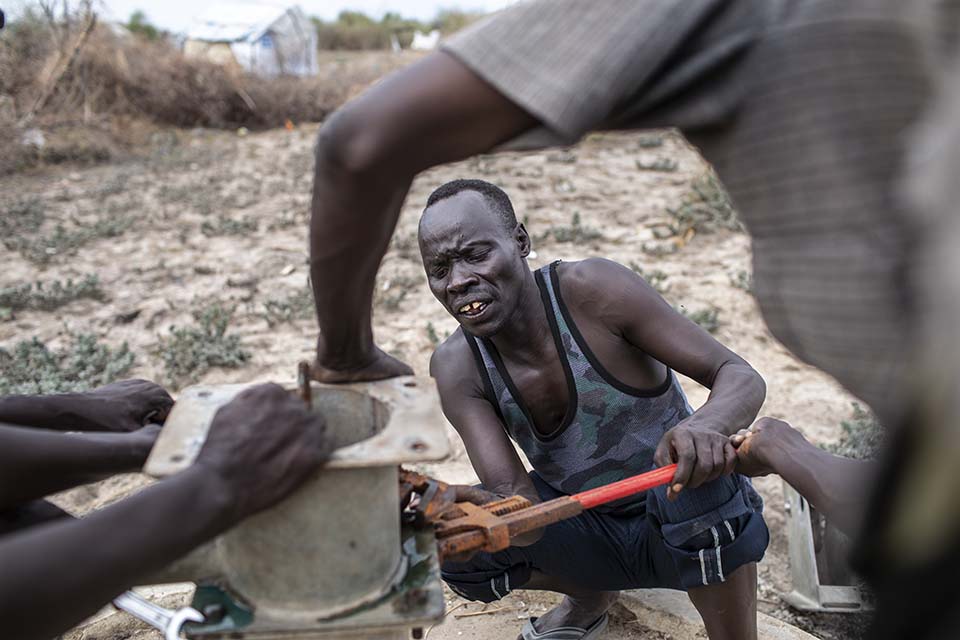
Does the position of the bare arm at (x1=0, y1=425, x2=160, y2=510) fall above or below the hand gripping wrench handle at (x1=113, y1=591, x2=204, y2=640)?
above

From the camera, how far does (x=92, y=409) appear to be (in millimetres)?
1969

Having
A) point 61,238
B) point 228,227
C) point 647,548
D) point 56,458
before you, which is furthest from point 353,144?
point 61,238

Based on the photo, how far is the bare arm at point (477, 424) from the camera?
7.59 feet

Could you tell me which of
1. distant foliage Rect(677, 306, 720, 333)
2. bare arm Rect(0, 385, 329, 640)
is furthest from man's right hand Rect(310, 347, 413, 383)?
distant foliage Rect(677, 306, 720, 333)

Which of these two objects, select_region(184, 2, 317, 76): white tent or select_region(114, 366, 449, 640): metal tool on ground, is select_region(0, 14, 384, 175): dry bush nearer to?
select_region(184, 2, 317, 76): white tent

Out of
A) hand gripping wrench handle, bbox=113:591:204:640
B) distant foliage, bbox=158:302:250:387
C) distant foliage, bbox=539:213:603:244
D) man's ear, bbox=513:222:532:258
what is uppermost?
man's ear, bbox=513:222:532:258

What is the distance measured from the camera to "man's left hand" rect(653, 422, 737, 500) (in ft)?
6.33

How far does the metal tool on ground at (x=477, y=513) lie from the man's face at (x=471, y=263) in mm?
→ 657

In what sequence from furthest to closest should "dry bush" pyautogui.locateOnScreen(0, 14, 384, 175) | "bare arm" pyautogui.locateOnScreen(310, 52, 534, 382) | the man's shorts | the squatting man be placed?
"dry bush" pyautogui.locateOnScreen(0, 14, 384, 175) < the squatting man < the man's shorts < "bare arm" pyautogui.locateOnScreen(310, 52, 534, 382)

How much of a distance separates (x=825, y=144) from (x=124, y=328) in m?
4.75

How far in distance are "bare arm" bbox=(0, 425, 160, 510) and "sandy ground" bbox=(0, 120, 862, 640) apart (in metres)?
0.98

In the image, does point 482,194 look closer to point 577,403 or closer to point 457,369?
point 457,369

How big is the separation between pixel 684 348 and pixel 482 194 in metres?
0.73

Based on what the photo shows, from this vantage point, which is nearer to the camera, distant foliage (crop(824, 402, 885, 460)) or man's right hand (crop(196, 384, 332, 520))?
man's right hand (crop(196, 384, 332, 520))
